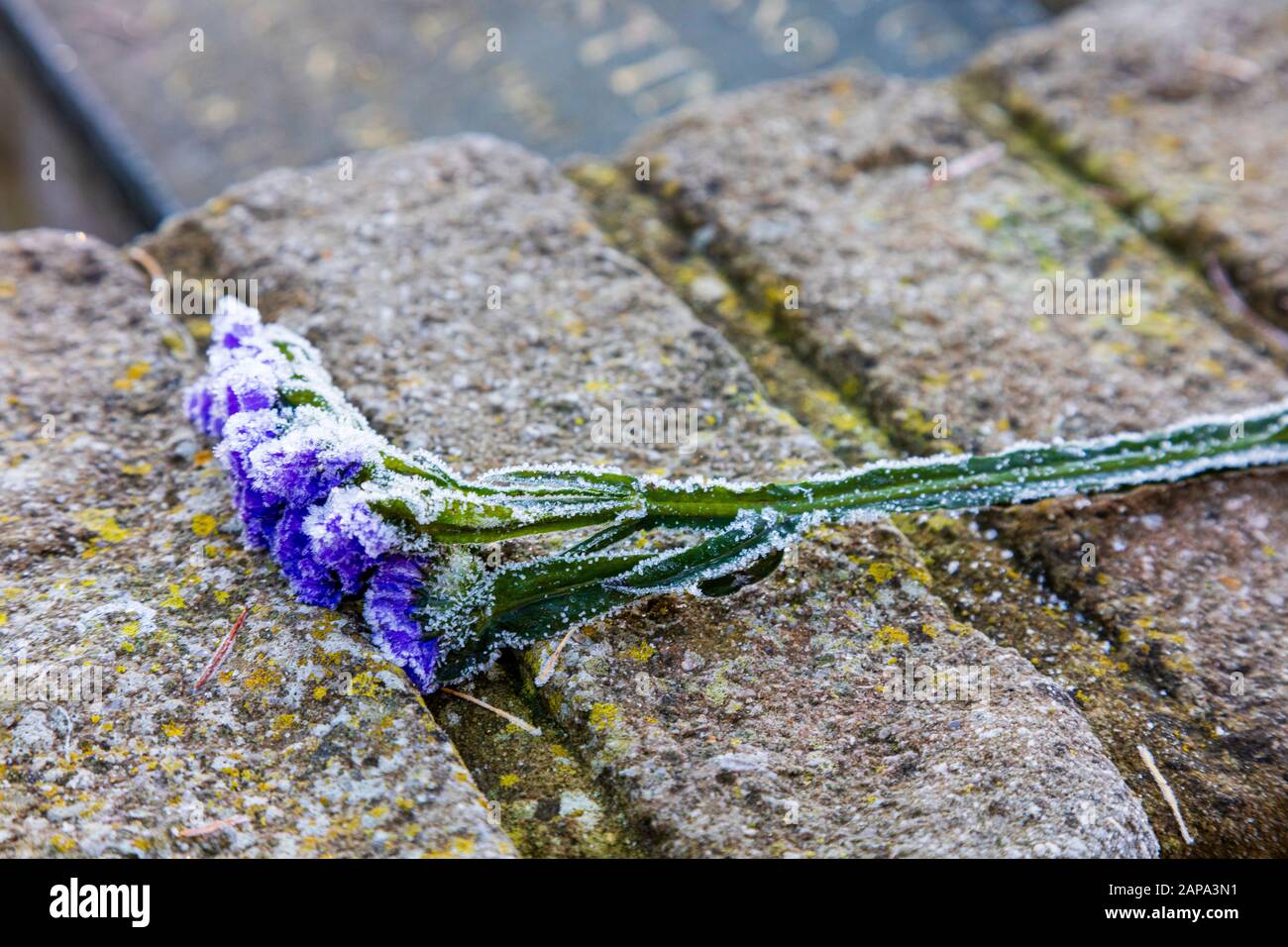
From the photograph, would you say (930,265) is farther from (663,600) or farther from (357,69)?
(357,69)

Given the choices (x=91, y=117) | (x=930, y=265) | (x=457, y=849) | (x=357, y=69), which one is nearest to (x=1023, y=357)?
(x=930, y=265)

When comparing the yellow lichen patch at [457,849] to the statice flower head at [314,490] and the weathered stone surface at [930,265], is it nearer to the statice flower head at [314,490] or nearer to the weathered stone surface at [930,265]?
the statice flower head at [314,490]

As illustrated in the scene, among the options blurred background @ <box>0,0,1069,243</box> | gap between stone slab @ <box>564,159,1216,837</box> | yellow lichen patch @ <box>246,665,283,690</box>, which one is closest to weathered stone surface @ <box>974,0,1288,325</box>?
blurred background @ <box>0,0,1069,243</box>

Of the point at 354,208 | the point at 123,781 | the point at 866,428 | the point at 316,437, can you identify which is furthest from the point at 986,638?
the point at 354,208

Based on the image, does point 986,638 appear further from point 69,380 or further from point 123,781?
point 69,380

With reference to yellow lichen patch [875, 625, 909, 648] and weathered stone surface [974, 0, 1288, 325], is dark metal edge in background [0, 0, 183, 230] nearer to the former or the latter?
weathered stone surface [974, 0, 1288, 325]

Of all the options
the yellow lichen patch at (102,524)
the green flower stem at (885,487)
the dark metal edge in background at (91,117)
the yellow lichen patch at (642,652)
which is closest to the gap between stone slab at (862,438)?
the green flower stem at (885,487)
